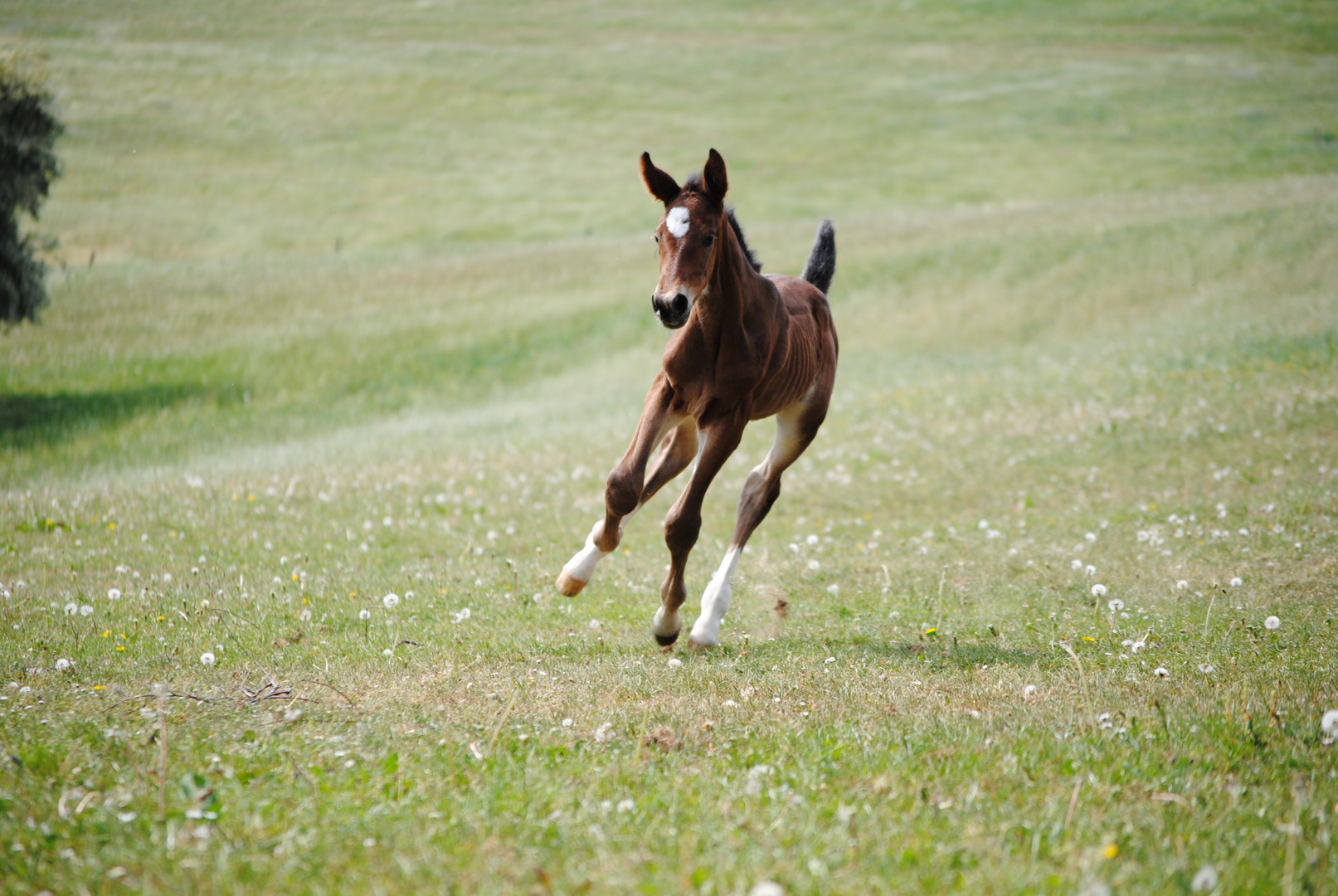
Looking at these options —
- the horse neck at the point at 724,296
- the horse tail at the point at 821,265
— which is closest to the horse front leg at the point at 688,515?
the horse neck at the point at 724,296

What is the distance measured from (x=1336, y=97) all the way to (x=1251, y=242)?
33678 mm

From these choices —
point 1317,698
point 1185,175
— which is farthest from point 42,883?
point 1185,175

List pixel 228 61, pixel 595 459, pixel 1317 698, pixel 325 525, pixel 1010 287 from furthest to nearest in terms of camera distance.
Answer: pixel 228 61 < pixel 1010 287 < pixel 595 459 < pixel 325 525 < pixel 1317 698

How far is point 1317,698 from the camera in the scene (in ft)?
19.0

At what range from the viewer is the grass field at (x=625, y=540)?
3.97 meters

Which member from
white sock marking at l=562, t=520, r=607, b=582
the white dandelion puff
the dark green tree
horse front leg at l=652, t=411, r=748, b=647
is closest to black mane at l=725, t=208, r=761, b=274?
horse front leg at l=652, t=411, r=748, b=647

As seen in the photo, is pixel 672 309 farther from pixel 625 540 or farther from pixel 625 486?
pixel 625 540

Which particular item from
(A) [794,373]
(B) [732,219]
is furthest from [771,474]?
(B) [732,219]

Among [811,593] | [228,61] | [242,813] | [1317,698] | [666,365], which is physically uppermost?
[228,61]

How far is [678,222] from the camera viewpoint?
258 inches

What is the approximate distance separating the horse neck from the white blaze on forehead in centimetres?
50

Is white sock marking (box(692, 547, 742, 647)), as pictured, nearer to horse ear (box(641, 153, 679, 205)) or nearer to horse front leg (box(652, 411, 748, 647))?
horse front leg (box(652, 411, 748, 647))

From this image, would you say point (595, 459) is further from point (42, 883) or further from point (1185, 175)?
point (1185, 175)

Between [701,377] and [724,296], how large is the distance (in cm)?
60
